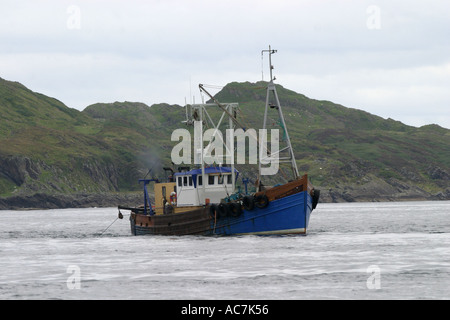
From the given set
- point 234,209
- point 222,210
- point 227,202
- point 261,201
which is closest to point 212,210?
point 222,210

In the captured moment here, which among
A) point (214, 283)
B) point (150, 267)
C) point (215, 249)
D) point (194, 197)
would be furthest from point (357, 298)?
point (194, 197)

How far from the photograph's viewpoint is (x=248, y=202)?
52.6 metres

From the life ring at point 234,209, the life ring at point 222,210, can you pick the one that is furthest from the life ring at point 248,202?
the life ring at point 222,210

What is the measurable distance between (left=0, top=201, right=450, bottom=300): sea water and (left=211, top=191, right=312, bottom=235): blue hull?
0.92m

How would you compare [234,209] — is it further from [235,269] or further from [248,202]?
[235,269]

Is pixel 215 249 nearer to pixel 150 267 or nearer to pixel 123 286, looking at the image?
pixel 150 267

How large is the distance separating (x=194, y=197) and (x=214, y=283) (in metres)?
26.3

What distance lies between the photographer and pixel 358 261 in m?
39.6

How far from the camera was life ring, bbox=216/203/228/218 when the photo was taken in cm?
5381

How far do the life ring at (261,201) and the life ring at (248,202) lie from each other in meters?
0.36

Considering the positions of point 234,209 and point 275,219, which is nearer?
point 275,219

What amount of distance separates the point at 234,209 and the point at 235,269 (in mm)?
16935

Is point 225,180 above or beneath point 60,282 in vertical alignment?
above

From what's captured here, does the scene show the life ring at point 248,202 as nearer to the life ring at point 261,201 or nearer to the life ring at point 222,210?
the life ring at point 261,201
